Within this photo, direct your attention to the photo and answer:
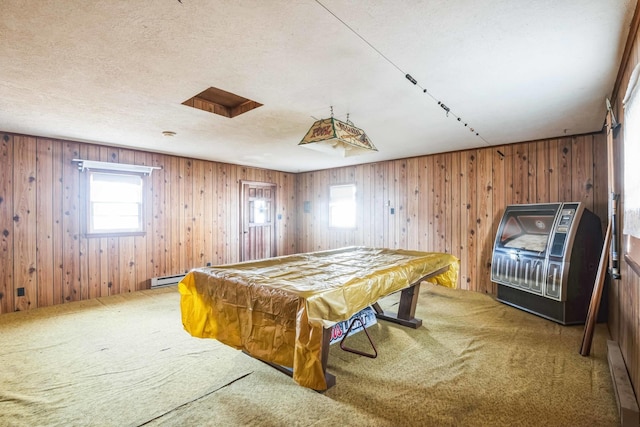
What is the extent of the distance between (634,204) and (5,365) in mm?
4544

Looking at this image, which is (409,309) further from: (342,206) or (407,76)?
(342,206)

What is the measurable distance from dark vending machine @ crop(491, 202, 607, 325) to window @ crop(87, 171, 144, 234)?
548 centimetres

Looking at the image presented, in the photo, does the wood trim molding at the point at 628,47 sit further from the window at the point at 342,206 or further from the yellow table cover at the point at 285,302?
the window at the point at 342,206

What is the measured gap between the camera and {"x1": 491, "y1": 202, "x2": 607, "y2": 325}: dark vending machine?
3301 mm

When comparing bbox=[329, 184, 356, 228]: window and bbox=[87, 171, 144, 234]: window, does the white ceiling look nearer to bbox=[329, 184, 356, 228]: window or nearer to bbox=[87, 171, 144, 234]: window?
bbox=[87, 171, 144, 234]: window

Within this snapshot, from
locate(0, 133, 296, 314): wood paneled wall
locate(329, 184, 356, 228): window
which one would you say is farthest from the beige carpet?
locate(329, 184, 356, 228): window

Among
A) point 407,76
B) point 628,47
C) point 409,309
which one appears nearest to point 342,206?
point 409,309

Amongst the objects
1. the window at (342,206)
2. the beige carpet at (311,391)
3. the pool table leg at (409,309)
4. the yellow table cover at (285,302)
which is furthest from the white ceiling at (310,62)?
the window at (342,206)

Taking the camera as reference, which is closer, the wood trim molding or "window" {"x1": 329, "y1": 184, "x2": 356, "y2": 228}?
the wood trim molding

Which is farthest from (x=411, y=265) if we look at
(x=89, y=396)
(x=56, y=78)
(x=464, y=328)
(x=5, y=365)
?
(x=5, y=365)

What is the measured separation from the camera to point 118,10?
5.15 feet

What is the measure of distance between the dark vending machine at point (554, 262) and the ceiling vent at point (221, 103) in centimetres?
358

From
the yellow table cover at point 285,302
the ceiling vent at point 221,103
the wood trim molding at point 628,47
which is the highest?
the ceiling vent at point 221,103

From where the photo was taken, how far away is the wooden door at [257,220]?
641 cm
